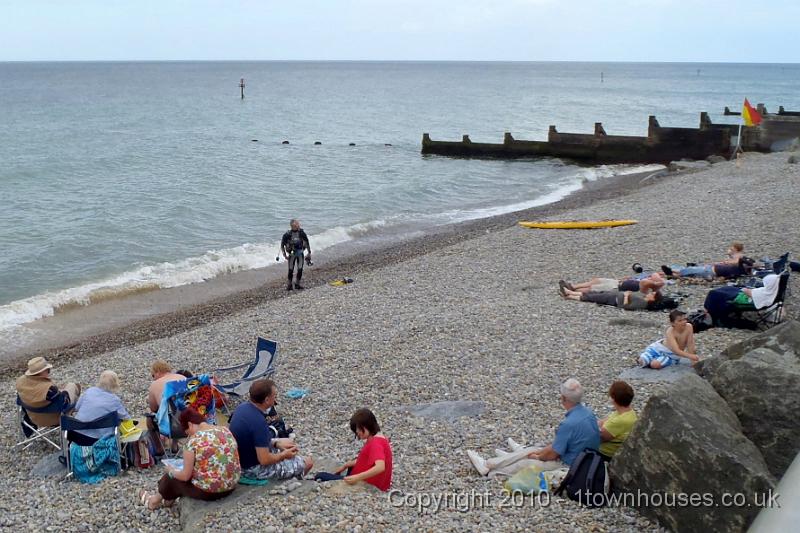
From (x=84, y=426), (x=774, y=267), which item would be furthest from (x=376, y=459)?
(x=774, y=267)

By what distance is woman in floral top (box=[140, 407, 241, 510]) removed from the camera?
19.3ft

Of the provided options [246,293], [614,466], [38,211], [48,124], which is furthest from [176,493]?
[48,124]

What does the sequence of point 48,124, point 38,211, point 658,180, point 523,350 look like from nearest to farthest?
1. point 523,350
2. point 38,211
3. point 658,180
4. point 48,124

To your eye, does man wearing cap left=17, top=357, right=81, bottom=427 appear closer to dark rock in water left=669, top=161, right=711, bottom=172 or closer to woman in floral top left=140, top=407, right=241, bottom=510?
woman in floral top left=140, top=407, right=241, bottom=510

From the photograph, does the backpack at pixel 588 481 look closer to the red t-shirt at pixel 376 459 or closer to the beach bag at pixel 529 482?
the beach bag at pixel 529 482

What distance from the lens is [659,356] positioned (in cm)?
870

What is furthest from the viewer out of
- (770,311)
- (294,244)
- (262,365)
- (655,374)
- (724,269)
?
(294,244)

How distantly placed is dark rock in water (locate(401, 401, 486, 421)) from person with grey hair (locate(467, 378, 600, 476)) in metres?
1.28

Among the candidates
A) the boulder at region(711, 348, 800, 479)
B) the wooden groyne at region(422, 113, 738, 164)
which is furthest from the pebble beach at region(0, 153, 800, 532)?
the wooden groyne at region(422, 113, 738, 164)

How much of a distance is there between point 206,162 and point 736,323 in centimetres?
3533

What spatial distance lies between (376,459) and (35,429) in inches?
166

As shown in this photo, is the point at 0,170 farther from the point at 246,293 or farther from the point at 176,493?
the point at 176,493

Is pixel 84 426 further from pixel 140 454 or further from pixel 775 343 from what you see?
pixel 775 343

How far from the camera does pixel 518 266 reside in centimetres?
1580
